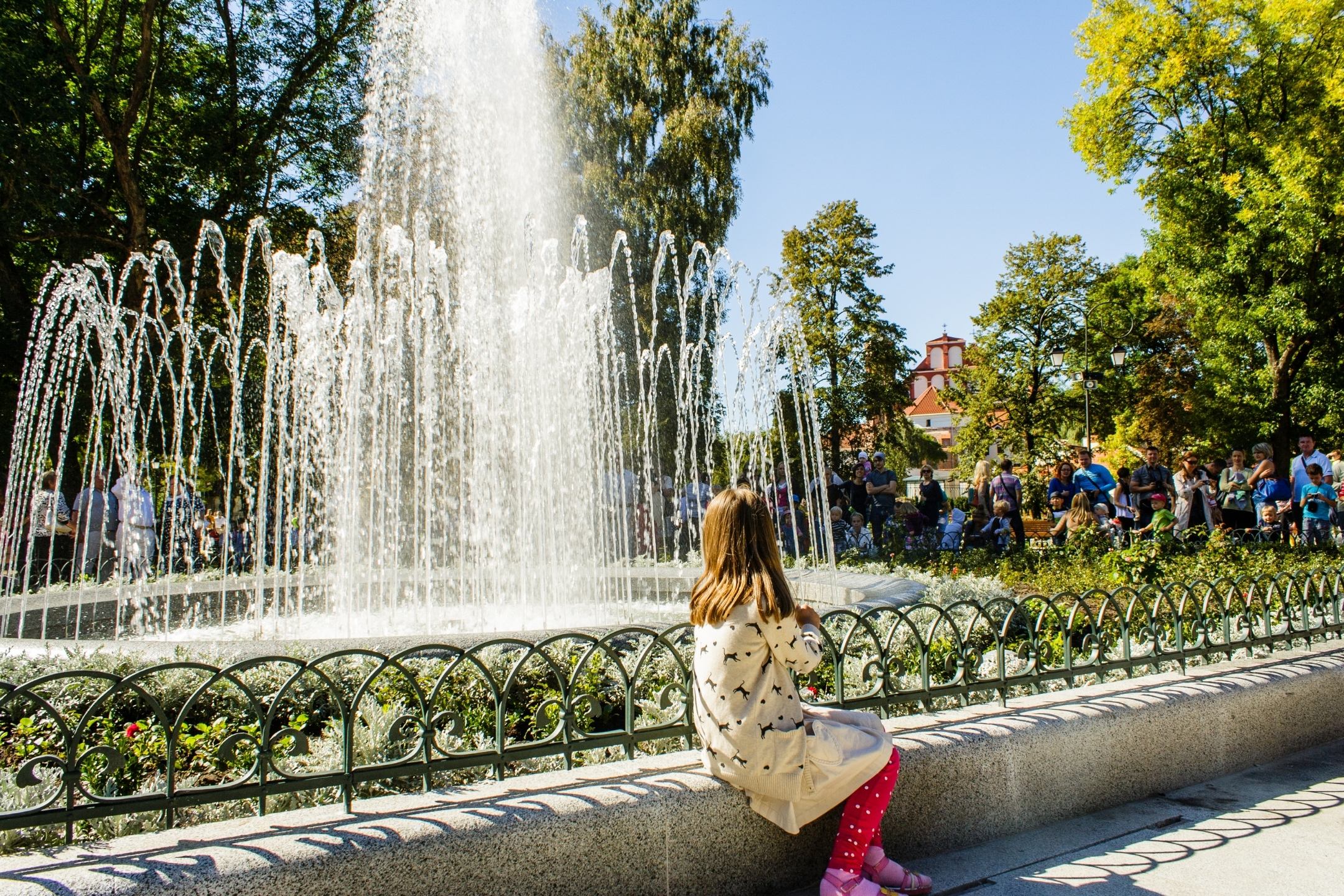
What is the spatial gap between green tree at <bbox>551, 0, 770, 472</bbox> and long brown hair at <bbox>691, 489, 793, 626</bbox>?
57.7 feet

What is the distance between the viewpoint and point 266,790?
2268mm

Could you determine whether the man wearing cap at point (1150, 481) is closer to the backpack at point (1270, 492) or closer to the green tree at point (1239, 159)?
the backpack at point (1270, 492)

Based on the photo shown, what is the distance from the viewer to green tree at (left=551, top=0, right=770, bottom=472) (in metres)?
20.3

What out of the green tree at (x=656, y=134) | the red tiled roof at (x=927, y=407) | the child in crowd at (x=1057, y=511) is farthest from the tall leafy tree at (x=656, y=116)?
the red tiled roof at (x=927, y=407)

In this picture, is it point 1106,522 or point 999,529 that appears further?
point 999,529

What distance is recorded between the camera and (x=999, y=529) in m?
11.9

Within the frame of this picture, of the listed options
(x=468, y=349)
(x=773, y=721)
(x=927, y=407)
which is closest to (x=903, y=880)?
(x=773, y=721)

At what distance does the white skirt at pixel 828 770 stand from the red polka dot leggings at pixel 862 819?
3 centimetres

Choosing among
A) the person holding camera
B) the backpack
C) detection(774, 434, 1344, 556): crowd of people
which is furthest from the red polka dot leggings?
the backpack

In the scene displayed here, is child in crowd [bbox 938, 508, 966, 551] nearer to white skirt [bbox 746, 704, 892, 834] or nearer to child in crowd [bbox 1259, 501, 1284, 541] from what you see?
child in crowd [bbox 1259, 501, 1284, 541]

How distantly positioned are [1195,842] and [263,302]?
17262mm

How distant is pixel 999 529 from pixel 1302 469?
3.49m

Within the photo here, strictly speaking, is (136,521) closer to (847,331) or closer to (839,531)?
(839,531)

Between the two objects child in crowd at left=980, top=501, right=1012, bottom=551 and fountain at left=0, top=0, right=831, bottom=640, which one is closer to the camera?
fountain at left=0, top=0, right=831, bottom=640
